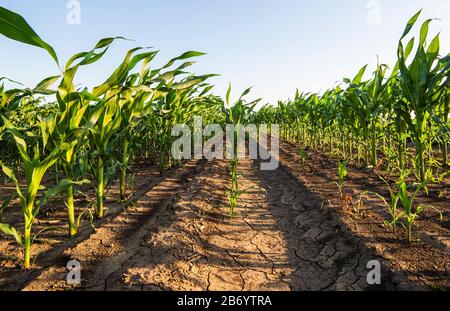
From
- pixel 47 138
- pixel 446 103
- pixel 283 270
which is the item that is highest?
pixel 446 103

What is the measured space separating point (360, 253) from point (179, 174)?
2720mm

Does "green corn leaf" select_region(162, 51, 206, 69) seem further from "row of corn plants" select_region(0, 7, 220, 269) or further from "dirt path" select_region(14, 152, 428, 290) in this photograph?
"dirt path" select_region(14, 152, 428, 290)

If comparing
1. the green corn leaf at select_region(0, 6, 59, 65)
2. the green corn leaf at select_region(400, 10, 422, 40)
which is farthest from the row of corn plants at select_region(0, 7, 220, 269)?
the green corn leaf at select_region(400, 10, 422, 40)

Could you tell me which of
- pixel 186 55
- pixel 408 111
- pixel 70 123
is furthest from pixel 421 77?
pixel 70 123

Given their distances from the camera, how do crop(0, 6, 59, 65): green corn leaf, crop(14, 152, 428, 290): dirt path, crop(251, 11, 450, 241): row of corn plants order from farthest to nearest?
1. crop(251, 11, 450, 241): row of corn plants
2. crop(14, 152, 428, 290): dirt path
3. crop(0, 6, 59, 65): green corn leaf

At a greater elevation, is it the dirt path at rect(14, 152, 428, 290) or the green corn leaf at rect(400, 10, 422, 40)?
the green corn leaf at rect(400, 10, 422, 40)

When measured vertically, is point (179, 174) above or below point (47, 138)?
below

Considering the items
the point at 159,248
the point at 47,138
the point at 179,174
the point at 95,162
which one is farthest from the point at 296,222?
the point at 179,174

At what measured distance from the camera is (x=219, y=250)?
1803mm

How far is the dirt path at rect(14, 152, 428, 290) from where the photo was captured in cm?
142

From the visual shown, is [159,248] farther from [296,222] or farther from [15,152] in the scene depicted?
[15,152]

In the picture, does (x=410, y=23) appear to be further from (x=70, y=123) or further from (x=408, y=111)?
(x=70, y=123)

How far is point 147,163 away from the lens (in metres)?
4.64
